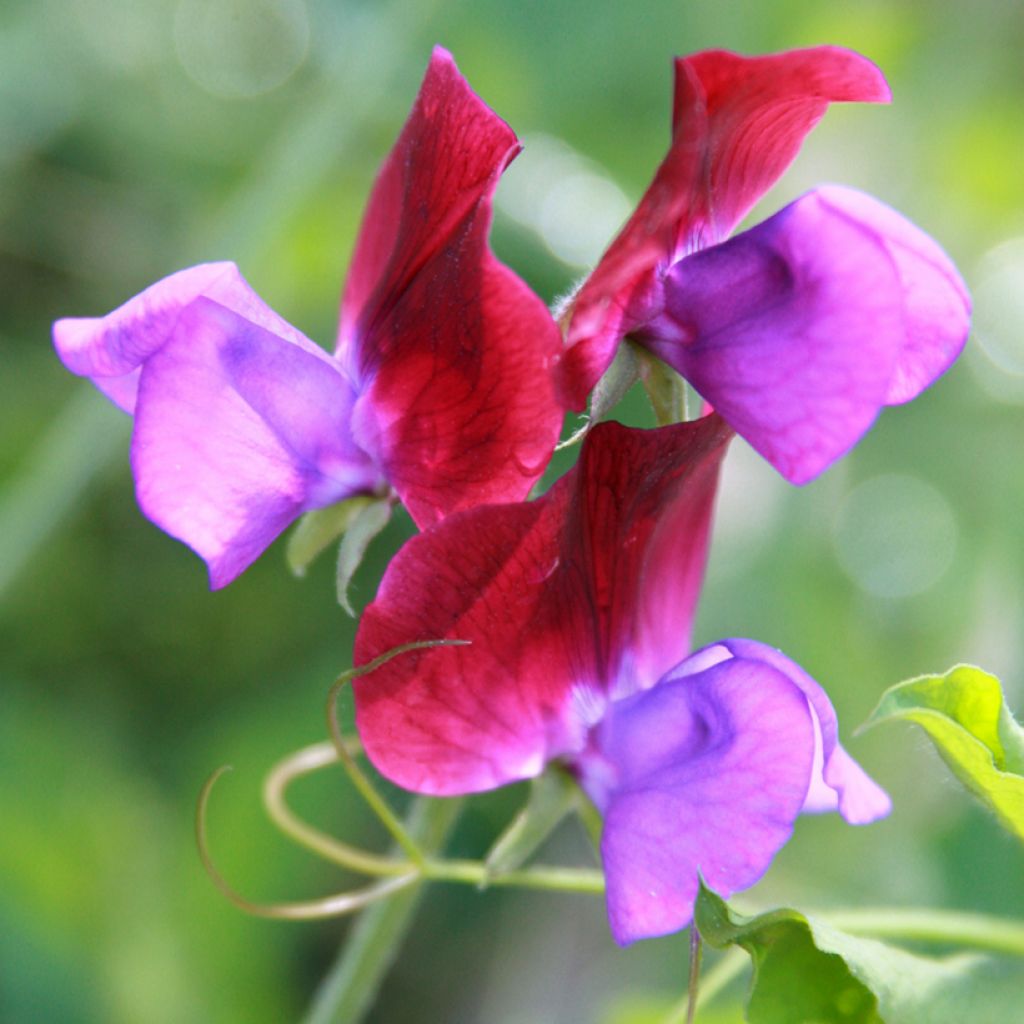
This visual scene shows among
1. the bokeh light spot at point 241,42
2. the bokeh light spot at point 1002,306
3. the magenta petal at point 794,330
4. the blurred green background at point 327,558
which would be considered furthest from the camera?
the bokeh light spot at point 241,42

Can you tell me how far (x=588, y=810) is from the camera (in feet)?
2.72

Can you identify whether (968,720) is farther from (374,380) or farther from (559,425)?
(374,380)

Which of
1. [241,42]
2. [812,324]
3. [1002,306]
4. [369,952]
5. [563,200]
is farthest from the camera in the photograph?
[241,42]

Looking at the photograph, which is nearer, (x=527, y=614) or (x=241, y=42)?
(x=527, y=614)

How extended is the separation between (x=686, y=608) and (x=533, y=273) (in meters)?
1.30

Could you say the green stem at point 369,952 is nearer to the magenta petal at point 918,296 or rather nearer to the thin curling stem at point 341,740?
the thin curling stem at point 341,740

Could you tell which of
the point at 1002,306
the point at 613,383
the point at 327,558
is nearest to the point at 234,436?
the point at 613,383

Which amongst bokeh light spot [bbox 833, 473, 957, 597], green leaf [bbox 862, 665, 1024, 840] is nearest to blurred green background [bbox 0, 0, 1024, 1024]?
bokeh light spot [bbox 833, 473, 957, 597]

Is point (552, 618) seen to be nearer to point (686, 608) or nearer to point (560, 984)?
point (686, 608)

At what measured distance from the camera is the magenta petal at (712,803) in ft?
2.34

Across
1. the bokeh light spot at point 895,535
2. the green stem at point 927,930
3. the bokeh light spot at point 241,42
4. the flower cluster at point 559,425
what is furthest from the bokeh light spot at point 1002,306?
the flower cluster at point 559,425

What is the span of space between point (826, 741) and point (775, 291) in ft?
0.70

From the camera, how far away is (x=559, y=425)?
717 mm

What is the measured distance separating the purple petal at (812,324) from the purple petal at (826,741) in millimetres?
95
